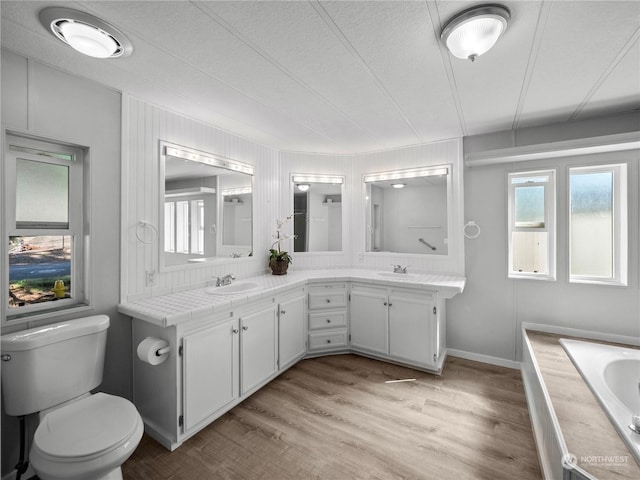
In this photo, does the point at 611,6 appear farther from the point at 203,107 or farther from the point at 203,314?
the point at 203,314

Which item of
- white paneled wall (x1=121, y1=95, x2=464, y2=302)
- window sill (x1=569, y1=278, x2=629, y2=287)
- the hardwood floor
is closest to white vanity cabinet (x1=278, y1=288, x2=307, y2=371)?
the hardwood floor

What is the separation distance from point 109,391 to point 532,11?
328cm

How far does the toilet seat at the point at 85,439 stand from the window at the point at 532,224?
11.0ft

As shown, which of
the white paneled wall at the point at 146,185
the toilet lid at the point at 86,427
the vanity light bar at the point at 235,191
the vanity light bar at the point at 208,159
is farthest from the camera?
the vanity light bar at the point at 235,191

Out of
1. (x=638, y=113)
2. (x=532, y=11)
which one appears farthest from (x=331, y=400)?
(x=638, y=113)

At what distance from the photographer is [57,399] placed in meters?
1.58

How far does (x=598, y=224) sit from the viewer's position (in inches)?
105

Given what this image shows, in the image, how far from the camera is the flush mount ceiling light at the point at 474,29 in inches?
51.0

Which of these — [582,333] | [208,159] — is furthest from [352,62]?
[582,333]

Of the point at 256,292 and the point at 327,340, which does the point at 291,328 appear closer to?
the point at 327,340

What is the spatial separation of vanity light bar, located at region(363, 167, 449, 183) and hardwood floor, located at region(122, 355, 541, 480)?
2147 millimetres

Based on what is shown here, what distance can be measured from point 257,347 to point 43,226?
5.54ft

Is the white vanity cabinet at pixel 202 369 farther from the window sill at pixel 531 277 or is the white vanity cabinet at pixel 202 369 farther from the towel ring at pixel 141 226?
the window sill at pixel 531 277

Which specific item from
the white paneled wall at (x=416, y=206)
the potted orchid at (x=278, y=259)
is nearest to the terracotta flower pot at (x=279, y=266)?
the potted orchid at (x=278, y=259)
